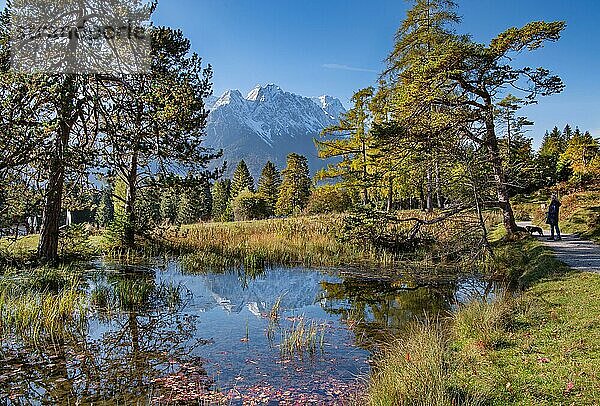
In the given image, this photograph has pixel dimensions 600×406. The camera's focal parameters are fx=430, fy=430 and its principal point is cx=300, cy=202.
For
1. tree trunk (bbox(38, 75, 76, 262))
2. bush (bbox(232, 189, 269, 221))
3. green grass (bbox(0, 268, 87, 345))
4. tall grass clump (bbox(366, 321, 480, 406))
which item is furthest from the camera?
bush (bbox(232, 189, 269, 221))

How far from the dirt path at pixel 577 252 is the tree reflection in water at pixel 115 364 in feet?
27.9

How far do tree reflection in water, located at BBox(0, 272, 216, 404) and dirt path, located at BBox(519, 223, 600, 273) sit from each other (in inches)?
334

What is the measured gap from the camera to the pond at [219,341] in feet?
15.7

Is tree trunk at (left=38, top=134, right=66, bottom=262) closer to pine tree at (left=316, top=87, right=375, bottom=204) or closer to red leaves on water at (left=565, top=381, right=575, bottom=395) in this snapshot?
red leaves on water at (left=565, top=381, right=575, bottom=395)

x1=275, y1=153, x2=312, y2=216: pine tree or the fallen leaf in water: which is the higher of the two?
x1=275, y1=153, x2=312, y2=216: pine tree

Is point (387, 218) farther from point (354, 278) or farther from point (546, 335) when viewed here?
point (546, 335)

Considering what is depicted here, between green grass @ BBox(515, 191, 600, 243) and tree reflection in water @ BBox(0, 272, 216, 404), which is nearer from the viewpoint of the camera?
tree reflection in water @ BBox(0, 272, 216, 404)

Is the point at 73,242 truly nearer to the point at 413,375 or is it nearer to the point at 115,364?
the point at 115,364

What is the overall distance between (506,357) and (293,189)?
4045 centimetres

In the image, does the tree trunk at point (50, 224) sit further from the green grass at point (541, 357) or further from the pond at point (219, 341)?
the green grass at point (541, 357)

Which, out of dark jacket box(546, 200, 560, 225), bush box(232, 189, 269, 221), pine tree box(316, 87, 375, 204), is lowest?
dark jacket box(546, 200, 560, 225)

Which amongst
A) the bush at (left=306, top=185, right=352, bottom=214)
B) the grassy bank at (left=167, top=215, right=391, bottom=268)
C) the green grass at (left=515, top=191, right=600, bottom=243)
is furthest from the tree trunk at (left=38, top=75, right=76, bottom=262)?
the bush at (left=306, top=185, right=352, bottom=214)

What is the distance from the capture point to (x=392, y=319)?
7742 mm

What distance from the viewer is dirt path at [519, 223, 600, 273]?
983 centimetres
